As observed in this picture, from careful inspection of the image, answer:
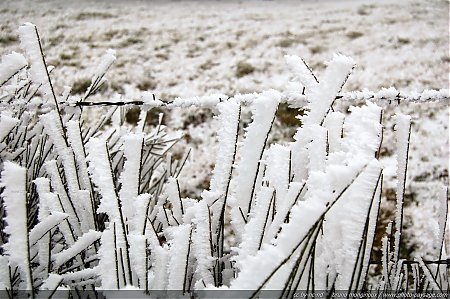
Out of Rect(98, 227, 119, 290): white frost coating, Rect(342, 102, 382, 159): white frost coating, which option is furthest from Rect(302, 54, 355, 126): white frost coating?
Rect(98, 227, 119, 290): white frost coating

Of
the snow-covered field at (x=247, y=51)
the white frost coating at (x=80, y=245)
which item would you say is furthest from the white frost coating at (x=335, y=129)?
the snow-covered field at (x=247, y=51)

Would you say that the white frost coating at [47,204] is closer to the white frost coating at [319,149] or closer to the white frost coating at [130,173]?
the white frost coating at [130,173]

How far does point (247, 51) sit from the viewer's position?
9164 millimetres

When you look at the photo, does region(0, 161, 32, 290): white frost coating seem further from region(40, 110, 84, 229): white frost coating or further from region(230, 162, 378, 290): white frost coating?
region(230, 162, 378, 290): white frost coating

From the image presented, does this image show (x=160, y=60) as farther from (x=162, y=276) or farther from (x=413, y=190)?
(x=162, y=276)

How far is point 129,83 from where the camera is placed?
7410 mm

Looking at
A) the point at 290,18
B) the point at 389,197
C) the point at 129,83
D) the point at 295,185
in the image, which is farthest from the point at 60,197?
the point at 290,18

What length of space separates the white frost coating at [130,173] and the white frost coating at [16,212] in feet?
0.66

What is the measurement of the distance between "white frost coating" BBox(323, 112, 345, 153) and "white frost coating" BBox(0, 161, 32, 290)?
2.11 feet

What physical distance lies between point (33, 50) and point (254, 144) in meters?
0.60

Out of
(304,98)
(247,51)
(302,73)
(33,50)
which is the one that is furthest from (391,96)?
(247,51)

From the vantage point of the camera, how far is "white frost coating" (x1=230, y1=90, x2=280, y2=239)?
32.6 inches

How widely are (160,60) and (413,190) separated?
6.08 m

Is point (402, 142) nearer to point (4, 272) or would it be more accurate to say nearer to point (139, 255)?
point (139, 255)
